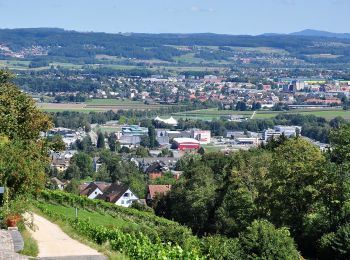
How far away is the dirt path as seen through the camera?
42.5 feet

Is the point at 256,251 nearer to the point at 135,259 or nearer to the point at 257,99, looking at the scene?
the point at 135,259

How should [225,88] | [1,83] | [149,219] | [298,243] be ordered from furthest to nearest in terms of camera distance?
1. [225,88]
2. [149,219]
3. [1,83]
4. [298,243]

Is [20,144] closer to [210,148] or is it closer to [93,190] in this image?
[93,190]

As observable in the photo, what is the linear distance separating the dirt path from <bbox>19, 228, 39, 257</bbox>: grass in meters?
0.10

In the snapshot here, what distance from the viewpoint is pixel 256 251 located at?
1489 centimetres

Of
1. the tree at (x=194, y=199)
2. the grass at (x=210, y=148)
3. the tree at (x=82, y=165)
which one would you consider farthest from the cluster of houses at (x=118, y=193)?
the grass at (x=210, y=148)

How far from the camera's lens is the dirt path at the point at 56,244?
510 inches

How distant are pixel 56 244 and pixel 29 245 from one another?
114 centimetres

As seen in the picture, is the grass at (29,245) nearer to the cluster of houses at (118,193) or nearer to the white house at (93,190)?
the cluster of houses at (118,193)

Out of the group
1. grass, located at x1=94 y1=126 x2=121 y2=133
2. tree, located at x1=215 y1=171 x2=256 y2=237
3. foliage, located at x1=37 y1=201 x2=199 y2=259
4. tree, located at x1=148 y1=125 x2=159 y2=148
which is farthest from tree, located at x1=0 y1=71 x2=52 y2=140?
grass, located at x1=94 y1=126 x2=121 y2=133

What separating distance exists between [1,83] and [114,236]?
7743mm

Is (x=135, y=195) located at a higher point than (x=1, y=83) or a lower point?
lower

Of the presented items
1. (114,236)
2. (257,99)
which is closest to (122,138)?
(257,99)

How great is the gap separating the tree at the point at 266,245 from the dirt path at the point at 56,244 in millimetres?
2791
